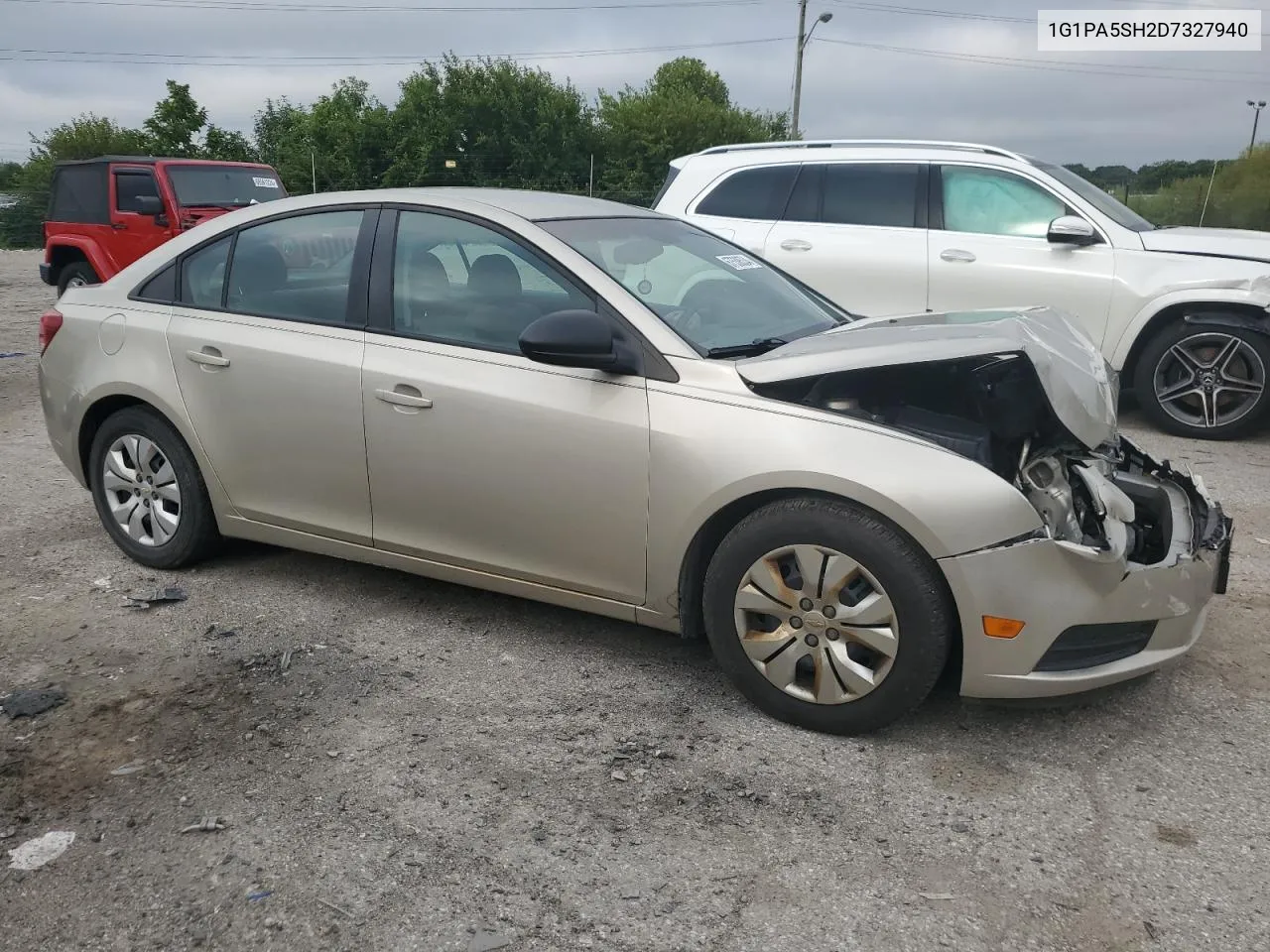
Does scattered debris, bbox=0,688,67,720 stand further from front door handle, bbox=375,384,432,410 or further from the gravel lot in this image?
front door handle, bbox=375,384,432,410

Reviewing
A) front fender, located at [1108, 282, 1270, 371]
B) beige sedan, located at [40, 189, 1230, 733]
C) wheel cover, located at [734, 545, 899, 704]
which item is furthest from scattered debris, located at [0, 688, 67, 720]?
front fender, located at [1108, 282, 1270, 371]

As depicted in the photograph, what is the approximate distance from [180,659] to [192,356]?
4.04 feet

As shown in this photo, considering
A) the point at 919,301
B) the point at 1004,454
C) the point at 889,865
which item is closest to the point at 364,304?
the point at 1004,454

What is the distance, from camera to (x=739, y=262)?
14.2 ft

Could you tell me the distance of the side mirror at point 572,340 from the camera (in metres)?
3.29

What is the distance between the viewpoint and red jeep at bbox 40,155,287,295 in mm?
13203

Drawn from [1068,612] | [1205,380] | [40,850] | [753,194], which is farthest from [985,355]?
[753,194]

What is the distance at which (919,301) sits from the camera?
7.65 m

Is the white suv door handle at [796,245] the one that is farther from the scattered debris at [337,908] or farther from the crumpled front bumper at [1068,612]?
the scattered debris at [337,908]

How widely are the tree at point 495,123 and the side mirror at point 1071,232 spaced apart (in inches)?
1433

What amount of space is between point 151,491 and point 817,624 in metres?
2.95

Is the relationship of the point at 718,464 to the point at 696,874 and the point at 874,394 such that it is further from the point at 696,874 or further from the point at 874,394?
the point at 696,874

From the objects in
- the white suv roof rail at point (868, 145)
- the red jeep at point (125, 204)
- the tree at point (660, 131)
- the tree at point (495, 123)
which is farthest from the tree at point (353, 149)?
the white suv roof rail at point (868, 145)

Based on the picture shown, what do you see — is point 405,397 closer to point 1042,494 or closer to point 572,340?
point 572,340
